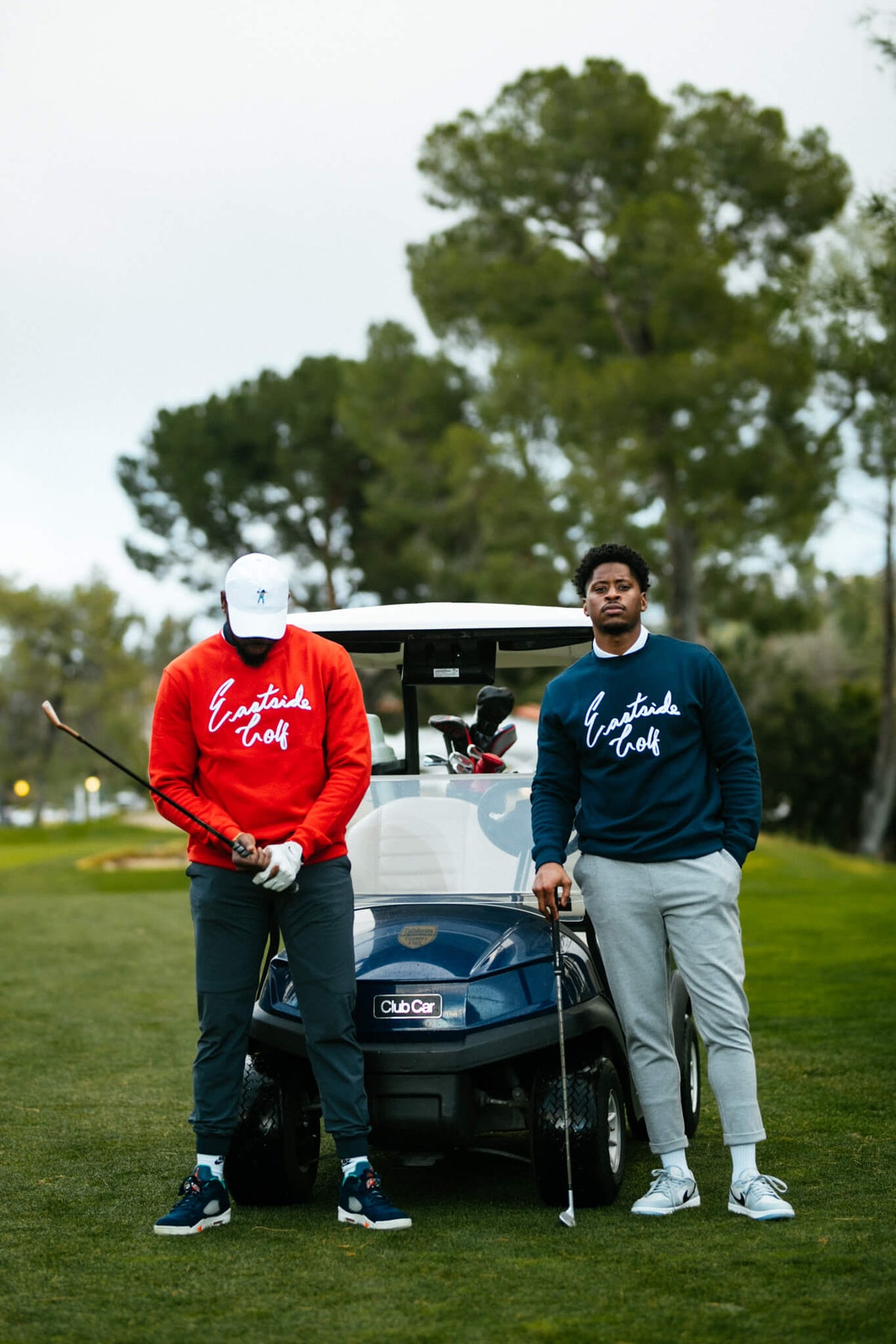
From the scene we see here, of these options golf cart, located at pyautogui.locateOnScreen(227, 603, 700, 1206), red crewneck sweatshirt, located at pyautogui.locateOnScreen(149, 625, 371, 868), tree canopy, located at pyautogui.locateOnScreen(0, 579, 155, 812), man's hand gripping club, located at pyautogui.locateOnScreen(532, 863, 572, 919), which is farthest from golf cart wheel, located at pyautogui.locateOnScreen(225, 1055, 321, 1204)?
tree canopy, located at pyautogui.locateOnScreen(0, 579, 155, 812)

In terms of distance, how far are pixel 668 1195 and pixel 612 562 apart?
1843mm

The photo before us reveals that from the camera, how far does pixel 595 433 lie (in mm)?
21594

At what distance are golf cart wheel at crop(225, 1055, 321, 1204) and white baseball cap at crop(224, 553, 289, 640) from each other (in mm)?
1322

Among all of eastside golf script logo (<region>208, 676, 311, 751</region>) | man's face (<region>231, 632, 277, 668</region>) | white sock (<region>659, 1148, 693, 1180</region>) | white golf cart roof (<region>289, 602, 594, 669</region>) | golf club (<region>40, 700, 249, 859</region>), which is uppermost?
white golf cart roof (<region>289, 602, 594, 669</region>)

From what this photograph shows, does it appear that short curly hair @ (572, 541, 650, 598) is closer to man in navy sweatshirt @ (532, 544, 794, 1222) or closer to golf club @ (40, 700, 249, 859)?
man in navy sweatshirt @ (532, 544, 794, 1222)

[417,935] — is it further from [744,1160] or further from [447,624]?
[447,624]

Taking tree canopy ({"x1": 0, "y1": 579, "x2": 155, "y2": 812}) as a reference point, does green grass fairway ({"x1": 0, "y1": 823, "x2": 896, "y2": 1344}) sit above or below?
below

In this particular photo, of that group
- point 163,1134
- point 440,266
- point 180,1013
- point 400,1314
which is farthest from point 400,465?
point 400,1314

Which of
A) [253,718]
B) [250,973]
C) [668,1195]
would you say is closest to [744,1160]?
[668,1195]

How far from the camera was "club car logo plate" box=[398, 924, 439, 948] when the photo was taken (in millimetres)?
4484

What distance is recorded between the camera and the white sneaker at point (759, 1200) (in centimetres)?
418

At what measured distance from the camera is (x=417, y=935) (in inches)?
178

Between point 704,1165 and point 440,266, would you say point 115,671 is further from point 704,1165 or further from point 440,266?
point 704,1165

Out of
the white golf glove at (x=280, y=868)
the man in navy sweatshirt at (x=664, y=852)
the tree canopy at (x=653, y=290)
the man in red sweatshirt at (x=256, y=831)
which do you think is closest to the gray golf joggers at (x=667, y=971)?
the man in navy sweatshirt at (x=664, y=852)
